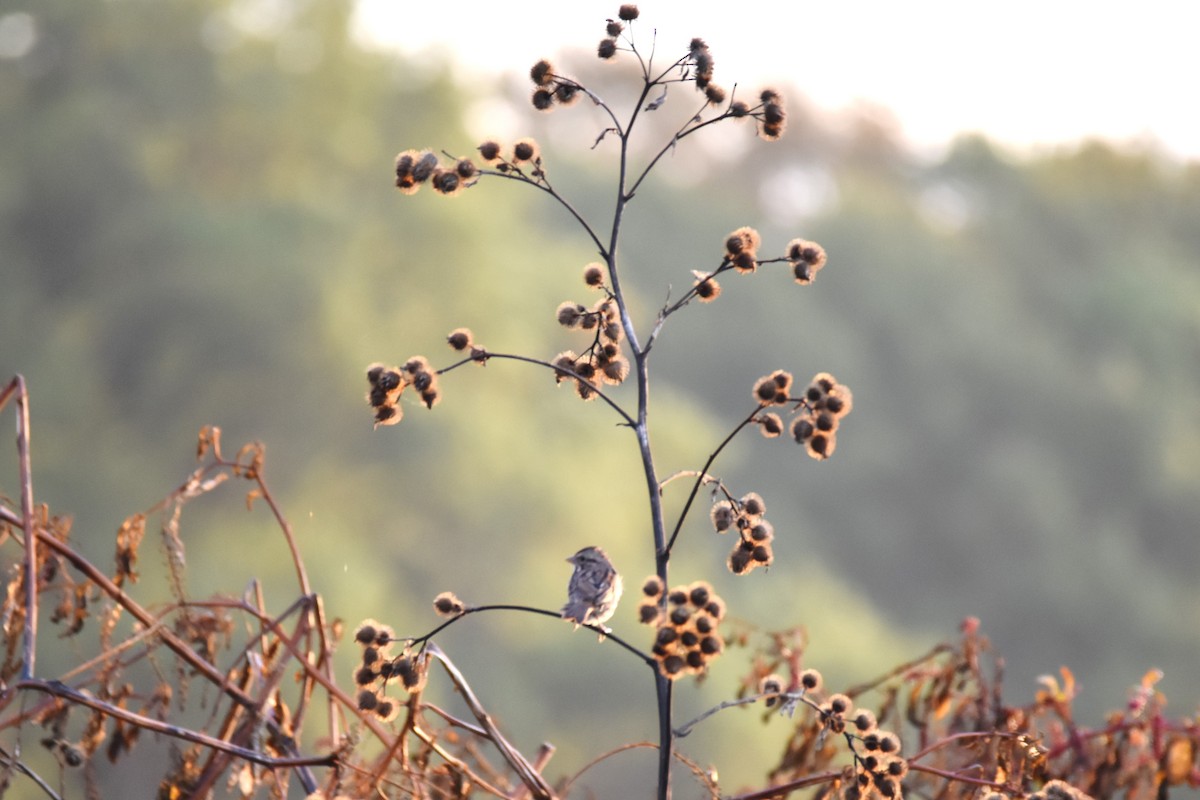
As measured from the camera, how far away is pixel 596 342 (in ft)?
3.79

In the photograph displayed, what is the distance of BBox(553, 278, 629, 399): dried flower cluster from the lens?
44.8 inches

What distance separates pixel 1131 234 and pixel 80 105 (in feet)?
57.1

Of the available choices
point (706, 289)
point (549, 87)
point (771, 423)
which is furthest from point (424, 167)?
point (771, 423)

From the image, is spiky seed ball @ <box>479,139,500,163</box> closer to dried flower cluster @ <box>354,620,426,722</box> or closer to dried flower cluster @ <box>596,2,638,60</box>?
dried flower cluster @ <box>596,2,638,60</box>

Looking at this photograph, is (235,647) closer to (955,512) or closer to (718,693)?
(718,693)

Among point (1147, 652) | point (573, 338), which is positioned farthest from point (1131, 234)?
point (573, 338)

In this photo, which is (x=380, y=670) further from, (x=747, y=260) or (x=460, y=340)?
(x=747, y=260)

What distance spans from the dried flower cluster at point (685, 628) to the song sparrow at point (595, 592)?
334 mm

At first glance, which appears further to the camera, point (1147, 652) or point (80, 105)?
point (1147, 652)

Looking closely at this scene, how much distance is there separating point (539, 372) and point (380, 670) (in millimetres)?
17219

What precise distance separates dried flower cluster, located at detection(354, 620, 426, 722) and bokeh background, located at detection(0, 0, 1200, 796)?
805cm

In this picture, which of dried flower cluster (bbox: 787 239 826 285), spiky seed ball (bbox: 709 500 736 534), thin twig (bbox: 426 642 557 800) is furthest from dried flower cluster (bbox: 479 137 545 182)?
thin twig (bbox: 426 642 557 800)

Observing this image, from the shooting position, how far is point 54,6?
15.0 m

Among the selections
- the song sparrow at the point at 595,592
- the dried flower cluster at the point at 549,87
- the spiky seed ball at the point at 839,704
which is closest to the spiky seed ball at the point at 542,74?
the dried flower cluster at the point at 549,87
